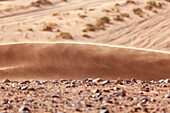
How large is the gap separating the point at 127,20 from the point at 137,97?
41.4 ft

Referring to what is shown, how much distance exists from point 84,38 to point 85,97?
978 cm

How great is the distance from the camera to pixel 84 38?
44.3 feet

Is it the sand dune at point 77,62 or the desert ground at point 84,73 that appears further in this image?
the sand dune at point 77,62

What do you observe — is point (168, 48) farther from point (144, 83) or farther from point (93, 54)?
point (144, 83)

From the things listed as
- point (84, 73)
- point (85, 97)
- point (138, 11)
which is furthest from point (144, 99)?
point (138, 11)

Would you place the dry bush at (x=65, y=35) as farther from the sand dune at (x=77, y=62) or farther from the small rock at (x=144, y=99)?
the small rock at (x=144, y=99)

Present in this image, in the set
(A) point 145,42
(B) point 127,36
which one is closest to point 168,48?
(A) point 145,42

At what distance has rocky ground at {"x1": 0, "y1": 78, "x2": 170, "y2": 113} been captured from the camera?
345 cm

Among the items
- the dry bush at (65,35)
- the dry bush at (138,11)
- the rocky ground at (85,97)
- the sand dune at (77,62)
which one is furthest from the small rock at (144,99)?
the dry bush at (138,11)

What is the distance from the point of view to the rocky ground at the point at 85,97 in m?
3.45

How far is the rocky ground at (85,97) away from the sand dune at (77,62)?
0.80 metres

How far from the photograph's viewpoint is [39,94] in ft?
13.2

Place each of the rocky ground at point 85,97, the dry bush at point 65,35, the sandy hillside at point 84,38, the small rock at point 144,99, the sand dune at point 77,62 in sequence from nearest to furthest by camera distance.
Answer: the rocky ground at point 85,97
the small rock at point 144,99
the sand dune at point 77,62
the sandy hillside at point 84,38
the dry bush at point 65,35

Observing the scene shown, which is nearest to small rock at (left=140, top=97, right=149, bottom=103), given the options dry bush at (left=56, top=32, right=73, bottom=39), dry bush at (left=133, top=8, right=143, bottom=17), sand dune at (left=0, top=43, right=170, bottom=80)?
sand dune at (left=0, top=43, right=170, bottom=80)
